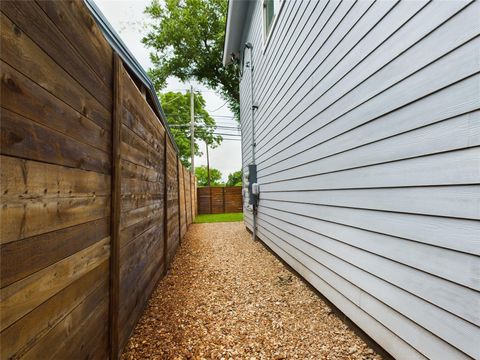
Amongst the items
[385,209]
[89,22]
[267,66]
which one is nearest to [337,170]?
[385,209]

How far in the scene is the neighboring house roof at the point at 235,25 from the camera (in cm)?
610

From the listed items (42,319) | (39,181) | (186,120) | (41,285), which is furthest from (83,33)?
(186,120)

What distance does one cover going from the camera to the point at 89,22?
4.31 feet

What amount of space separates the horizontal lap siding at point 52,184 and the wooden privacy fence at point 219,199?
11.9m

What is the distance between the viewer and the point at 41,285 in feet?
2.97

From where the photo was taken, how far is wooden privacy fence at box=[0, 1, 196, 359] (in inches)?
30.6

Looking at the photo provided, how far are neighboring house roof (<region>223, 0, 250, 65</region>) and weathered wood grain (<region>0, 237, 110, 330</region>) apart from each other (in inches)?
258

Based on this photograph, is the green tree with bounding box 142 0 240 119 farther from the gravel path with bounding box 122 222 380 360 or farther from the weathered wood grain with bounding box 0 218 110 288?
the weathered wood grain with bounding box 0 218 110 288

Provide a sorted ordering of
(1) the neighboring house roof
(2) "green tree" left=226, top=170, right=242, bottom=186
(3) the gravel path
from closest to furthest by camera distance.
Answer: (3) the gravel path, (1) the neighboring house roof, (2) "green tree" left=226, top=170, right=242, bottom=186

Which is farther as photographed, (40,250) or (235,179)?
(235,179)

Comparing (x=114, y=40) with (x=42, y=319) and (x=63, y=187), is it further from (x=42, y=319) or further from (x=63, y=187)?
(x=42, y=319)

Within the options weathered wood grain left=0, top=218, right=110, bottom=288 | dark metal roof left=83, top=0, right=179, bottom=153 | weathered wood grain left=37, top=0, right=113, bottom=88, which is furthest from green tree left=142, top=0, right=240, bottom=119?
weathered wood grain left=0, top=218, right=110, bottom=288

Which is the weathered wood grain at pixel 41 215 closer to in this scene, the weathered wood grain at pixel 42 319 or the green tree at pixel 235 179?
the weathered wood grain at pixel 42 319

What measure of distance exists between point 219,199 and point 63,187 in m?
12.6
